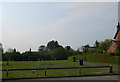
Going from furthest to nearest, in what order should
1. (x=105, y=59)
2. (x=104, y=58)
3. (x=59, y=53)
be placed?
1. (x=59, y=53)
2. (x=104, y=58)
3. (x=105, y=59)

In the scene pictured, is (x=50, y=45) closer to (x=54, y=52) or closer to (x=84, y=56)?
(x=54, y=52)

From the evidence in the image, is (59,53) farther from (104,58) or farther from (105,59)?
(105,59)

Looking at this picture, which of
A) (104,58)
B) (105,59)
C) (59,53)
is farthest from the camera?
(59,53)

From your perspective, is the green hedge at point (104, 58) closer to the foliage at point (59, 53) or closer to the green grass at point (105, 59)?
the green grass at point (105, 59)

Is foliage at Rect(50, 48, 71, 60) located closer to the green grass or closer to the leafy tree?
the leafy tree

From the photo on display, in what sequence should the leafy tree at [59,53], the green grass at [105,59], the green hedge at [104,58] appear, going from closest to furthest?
the green grass at [105,59]
the green hedge at [104,58]
the leafy tree at [59,53]

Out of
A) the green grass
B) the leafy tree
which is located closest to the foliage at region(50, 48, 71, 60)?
the leafy tree

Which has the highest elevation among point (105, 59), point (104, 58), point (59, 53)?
point (59, 53)

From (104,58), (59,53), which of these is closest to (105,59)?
(104,58)

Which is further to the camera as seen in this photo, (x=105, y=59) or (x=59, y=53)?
(x=59, y=53)

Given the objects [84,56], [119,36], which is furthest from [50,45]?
[119,36]

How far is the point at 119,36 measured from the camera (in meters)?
45.6

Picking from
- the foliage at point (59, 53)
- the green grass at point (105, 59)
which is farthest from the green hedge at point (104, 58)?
the foliage at point (59, 53)

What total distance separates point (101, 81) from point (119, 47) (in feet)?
69.0
